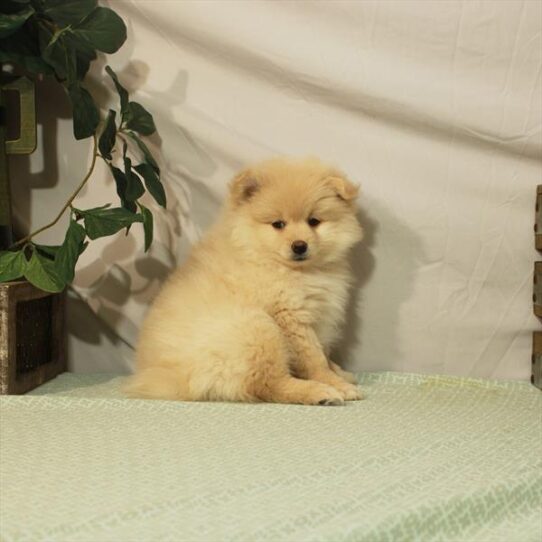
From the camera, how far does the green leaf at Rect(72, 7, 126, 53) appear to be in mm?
1979

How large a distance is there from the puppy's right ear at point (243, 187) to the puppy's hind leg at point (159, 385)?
0.58m

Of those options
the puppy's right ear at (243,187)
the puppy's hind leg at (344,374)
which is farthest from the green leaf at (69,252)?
the puppy's hind leg at (344,374)

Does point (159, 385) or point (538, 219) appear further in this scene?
point (538, 219)

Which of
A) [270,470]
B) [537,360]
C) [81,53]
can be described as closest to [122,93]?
[81,53]

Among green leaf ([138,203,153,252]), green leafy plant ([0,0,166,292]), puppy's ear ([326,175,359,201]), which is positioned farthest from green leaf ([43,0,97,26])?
puppy's ear ([326,175,359,201])

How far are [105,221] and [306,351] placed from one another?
727mm

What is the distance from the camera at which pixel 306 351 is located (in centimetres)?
206

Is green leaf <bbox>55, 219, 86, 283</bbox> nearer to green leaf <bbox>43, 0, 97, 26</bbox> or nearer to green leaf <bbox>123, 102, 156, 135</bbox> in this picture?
Result: green leaf <bbox>123, 102, 156, 135</bbox>

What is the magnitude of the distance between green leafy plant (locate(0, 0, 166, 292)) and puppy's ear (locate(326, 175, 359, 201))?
0.55m

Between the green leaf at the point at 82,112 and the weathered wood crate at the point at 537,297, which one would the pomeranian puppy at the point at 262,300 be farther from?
the weathered wood crate at the point at 537,297

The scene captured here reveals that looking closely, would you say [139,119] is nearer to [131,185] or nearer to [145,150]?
[145,150]

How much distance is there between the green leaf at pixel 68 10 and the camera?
198 centimetres

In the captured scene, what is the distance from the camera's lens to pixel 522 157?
2238 millimetres

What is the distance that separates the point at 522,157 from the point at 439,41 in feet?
1.57
